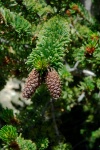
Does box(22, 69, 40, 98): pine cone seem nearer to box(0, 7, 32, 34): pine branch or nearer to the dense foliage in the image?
the dense foliage

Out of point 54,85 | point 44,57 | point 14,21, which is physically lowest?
point 54,85

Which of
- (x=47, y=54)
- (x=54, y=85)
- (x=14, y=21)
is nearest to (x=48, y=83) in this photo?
(x=54, y=85)

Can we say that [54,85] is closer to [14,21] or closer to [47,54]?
[47,54]

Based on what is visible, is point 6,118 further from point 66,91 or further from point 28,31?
point 66,91

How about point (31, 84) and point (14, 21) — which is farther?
point (14, 21)

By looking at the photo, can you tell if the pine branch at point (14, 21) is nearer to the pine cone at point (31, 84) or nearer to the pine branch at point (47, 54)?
the pine branch at point (47, 54)

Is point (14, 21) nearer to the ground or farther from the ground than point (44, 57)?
farther from the ground

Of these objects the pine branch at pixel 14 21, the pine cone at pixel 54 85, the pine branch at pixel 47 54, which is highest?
the pine branch at pixel 14 21

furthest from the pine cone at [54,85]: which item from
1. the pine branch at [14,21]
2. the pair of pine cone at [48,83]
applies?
the pine branch at [14,21]

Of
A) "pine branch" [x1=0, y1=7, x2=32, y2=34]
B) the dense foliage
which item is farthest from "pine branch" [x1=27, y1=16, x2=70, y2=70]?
"pine branch" [x1=0, y1=7, x2=32, y2=34]
